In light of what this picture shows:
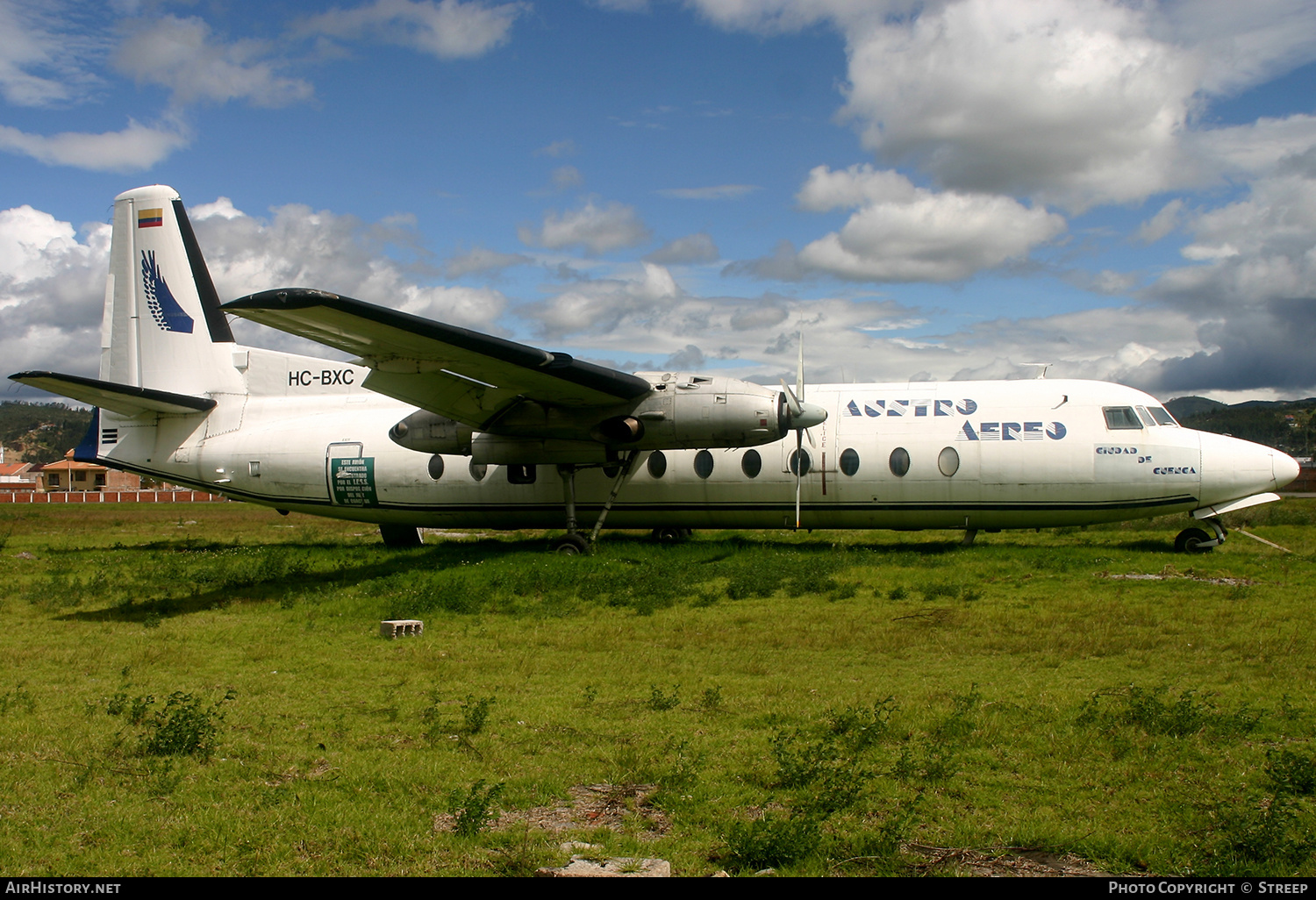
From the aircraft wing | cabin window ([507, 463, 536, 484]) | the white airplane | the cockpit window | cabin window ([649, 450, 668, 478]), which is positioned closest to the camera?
the aircraft wing

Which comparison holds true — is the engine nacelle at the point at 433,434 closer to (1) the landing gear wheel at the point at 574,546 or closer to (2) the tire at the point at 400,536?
(1) the landing gear wheel at the point at 574,546

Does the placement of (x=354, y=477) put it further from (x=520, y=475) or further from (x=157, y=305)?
(x=157, y=305)

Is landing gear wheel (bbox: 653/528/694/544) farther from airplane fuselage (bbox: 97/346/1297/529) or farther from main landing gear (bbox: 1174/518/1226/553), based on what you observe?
main landing gear (bbox: 1174/518/1226/553)

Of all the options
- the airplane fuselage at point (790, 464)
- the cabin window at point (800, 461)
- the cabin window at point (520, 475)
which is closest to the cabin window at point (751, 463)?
the airplane fuselage at point (790, 464)

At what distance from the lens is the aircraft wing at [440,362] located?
37.0ft

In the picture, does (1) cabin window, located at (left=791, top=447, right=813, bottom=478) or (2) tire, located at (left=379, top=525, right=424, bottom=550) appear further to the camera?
(2) tire, located at (left=379, top=525, right=424, bottom=550)

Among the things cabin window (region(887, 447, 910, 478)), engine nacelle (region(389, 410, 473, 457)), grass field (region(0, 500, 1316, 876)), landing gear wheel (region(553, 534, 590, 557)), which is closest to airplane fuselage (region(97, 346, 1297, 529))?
cabin window (region(887, 447, 910, 478))

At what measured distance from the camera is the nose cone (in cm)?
1533

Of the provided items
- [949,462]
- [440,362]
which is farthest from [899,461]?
[440,362]

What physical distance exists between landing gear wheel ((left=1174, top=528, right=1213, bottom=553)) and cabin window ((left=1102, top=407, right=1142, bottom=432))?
2.07 metres

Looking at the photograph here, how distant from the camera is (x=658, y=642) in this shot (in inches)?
400

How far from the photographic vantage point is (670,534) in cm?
1895

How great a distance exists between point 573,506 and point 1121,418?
1033 cm

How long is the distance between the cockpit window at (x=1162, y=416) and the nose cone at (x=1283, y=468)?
5.34 ft
